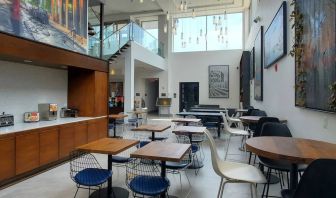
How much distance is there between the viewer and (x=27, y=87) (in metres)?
4.84

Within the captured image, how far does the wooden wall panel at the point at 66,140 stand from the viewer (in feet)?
15.2

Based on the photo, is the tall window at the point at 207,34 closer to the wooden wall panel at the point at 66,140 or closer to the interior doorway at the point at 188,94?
the interior doorway at the point at 188,94

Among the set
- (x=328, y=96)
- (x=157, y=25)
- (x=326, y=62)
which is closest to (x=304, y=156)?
(x=328, y=96)

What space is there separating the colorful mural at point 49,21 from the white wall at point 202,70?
31.4 feet

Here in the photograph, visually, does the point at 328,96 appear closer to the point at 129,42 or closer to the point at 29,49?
the point at 29,49

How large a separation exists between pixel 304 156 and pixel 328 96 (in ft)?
3.68

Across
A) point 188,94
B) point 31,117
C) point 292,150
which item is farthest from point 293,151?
point 188,94

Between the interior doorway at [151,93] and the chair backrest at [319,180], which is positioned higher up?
the interior doorway at [151,93]

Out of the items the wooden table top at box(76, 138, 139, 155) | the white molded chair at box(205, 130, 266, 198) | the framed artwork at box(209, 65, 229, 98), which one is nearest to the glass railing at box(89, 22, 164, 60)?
the framed artwork at box(209, 65, 229, 98)

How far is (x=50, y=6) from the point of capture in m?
4.73

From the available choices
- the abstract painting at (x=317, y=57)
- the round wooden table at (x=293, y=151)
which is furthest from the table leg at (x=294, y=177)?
the abstract painting at (x=317, y=57)

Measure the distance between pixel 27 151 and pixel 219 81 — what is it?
12.2 meters

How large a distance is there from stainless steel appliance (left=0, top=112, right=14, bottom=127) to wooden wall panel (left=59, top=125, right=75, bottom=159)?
85 cm

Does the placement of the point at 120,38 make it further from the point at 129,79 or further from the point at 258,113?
the point at 258,113
